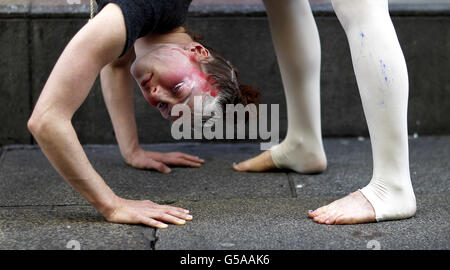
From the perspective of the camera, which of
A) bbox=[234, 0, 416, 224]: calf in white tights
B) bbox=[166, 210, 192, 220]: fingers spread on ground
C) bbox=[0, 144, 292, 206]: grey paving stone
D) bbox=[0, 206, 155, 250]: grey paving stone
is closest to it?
bbox=[0, 206, 155, 250]: grey paving stone

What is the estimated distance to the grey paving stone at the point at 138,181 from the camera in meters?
2.49

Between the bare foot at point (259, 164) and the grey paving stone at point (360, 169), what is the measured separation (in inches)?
4.8

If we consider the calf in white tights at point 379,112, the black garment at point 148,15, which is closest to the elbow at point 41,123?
the black garment at point 148,15

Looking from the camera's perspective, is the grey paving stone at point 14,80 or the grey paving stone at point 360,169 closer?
the grey paving stone at point 360,169

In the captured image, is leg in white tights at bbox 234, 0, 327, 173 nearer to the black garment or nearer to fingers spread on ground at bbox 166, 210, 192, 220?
the black garment

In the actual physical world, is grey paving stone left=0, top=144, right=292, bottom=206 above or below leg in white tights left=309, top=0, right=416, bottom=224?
below

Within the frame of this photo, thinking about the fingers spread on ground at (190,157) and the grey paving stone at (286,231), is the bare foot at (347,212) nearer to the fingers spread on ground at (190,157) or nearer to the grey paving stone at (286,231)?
the grey paving stone at (286,231)

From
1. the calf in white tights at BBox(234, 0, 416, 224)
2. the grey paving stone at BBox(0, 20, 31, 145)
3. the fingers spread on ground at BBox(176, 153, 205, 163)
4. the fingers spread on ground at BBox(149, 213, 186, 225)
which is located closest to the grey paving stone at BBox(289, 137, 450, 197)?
the calf in white tights at BBox(234, 0, 416, 224)

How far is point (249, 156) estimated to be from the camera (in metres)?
3.13

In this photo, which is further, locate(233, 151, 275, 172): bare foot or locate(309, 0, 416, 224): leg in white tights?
locate(233, 151, 275, 172): bare foot

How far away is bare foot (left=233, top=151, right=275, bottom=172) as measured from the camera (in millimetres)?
2827

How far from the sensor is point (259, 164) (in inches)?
112

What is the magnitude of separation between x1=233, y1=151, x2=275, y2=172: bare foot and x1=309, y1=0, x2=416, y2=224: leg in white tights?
2.20 feet
